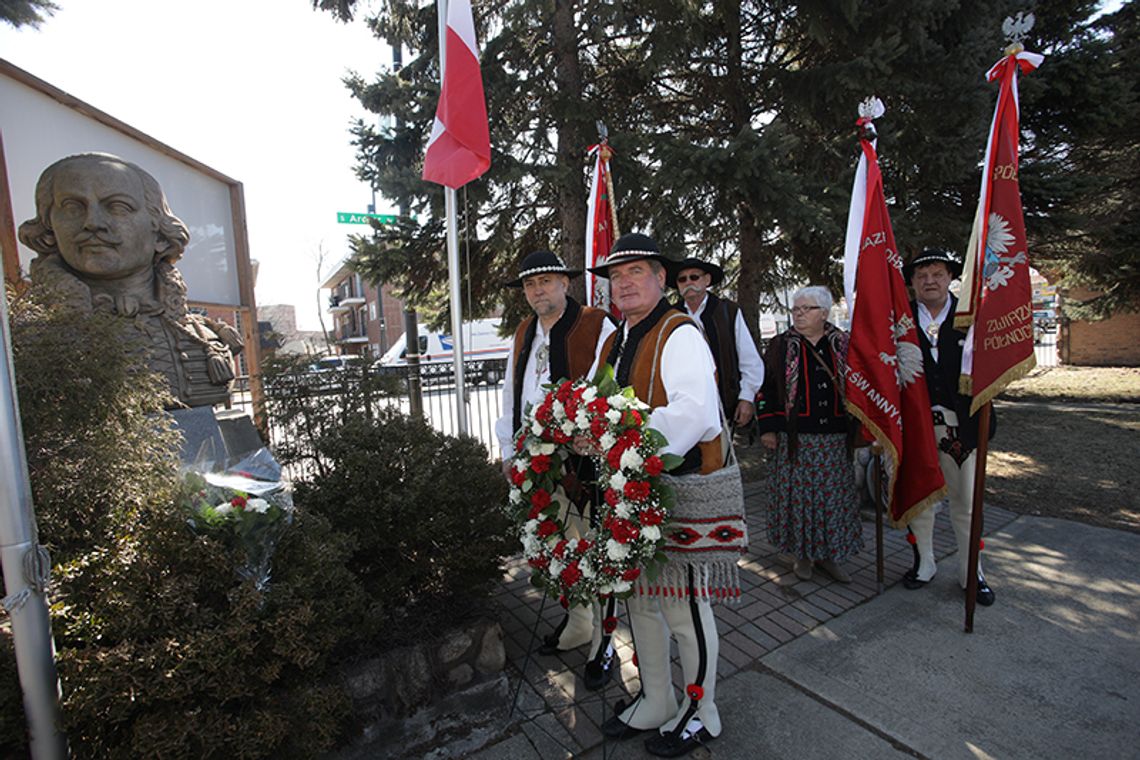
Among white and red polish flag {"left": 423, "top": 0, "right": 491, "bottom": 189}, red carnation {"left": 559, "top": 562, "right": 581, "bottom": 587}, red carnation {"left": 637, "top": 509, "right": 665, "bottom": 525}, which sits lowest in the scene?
red carnation {"left": 559, "top": 562, "right": 581, "bottom": 587}

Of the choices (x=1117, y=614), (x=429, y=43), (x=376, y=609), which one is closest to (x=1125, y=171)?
(x=1117, y=614)

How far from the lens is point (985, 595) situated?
3588 millimetres

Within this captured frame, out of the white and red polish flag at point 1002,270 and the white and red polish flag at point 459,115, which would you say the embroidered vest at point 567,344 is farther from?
the white and red polish flag at point 1002,270

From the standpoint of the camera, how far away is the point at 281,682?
6.75ft

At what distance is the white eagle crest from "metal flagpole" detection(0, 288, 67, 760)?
14.2ft

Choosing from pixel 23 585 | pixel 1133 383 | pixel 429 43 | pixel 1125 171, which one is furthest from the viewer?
pixel 1133 383

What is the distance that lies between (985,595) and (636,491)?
3080 mm

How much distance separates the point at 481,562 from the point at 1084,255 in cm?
1234

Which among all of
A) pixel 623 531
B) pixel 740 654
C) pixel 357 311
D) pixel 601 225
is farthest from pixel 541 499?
pixel 357 311

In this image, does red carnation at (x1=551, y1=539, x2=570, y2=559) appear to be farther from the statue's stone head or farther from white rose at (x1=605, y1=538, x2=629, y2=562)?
the statue's stone head

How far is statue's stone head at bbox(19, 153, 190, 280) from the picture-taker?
3.36 meters

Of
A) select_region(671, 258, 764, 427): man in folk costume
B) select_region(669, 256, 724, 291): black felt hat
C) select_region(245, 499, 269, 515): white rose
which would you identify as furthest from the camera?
select_region(671, 258, 764, 427): man in folk costume

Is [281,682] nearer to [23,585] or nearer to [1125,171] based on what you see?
[23,585]

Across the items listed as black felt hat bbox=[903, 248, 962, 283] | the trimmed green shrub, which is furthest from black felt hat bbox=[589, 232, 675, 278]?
black felt hat bbox=[903, 248, 962, 283]
